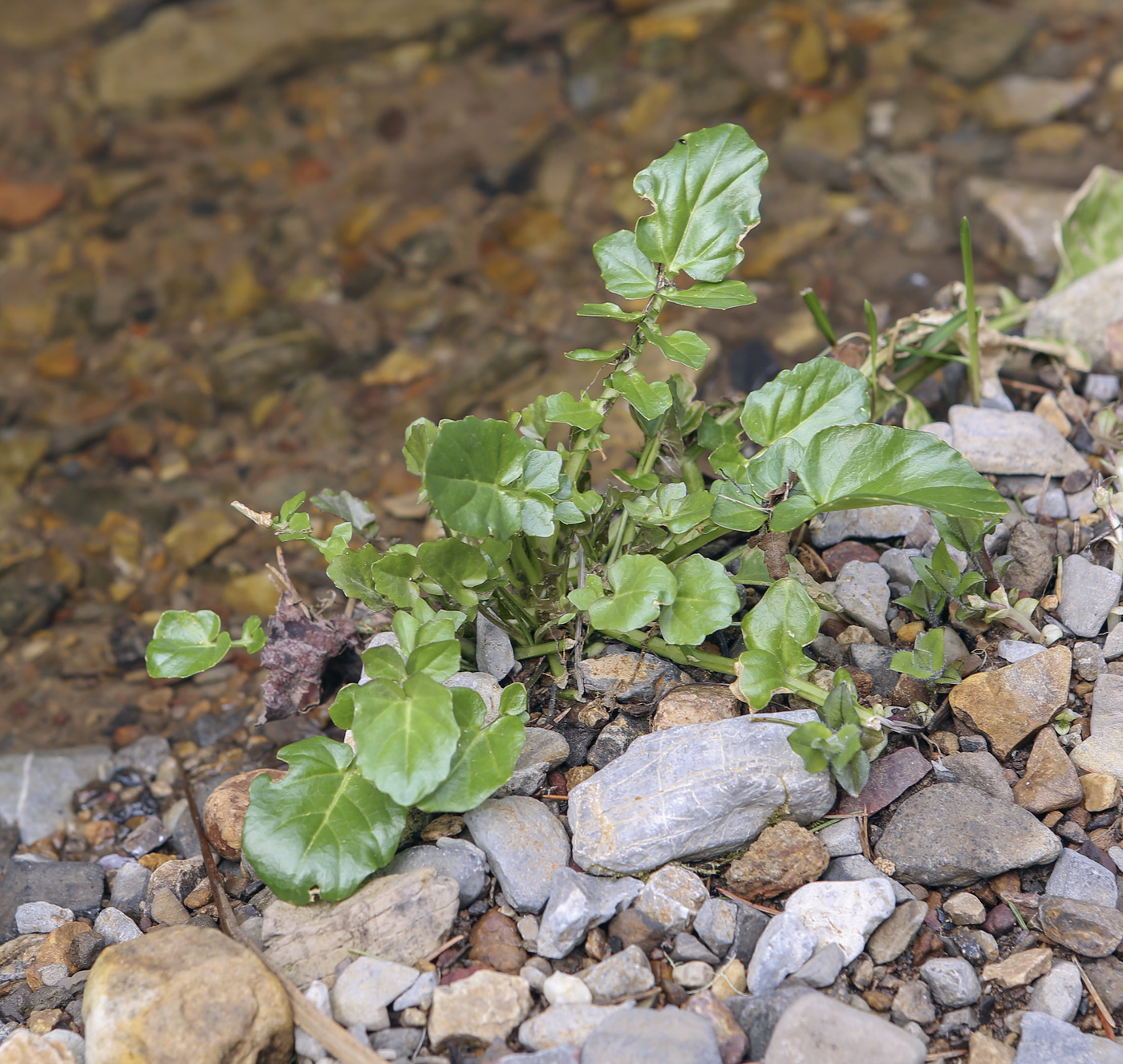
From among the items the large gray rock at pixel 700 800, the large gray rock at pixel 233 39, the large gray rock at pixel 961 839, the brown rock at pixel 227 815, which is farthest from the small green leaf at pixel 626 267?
the large gray rock at pixel 233 39

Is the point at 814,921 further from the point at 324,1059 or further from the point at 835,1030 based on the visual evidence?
the point at 324,1059

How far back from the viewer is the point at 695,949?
1651 millimetres

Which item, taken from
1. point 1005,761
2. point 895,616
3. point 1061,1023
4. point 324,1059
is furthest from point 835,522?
point 324,1059

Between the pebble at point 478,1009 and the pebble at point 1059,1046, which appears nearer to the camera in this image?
the pebble at point 1059,1046

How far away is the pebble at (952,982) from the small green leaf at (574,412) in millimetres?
1094

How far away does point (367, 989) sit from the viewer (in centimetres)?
162

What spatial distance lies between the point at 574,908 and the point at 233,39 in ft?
16.1

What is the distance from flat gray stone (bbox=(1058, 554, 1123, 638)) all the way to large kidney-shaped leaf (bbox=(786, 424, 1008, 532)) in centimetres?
45

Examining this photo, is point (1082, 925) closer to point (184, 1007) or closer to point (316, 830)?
point (316, 830)

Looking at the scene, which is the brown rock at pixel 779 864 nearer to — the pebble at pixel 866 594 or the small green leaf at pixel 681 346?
the pebble at pixel 866 594

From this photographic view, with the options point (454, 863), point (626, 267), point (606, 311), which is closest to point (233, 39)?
point (626, 267)

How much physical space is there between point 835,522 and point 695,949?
103cm

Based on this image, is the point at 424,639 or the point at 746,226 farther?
the point at 746,226

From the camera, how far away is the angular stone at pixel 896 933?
162 cm
